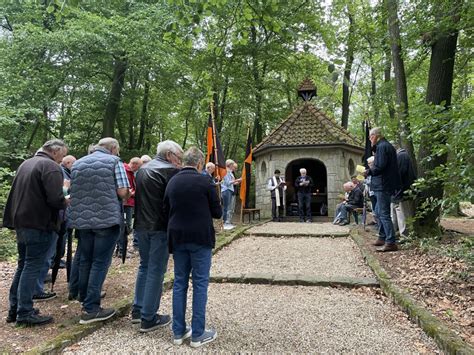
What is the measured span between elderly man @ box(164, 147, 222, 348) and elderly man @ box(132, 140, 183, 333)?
9.9 inches

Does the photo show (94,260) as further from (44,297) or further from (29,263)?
(44,297)

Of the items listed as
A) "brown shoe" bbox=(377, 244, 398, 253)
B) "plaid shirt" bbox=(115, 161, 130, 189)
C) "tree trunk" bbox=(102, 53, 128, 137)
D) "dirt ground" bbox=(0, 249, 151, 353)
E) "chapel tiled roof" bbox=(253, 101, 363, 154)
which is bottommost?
"dirt ground" bbox=(0, 249, 151, 353)

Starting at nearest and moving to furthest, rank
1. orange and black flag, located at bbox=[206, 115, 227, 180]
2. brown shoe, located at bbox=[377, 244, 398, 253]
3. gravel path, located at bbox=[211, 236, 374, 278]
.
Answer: gravel path, located at bbox=[211, 236, 374, 278], brown shoe, located at bbox=[377, 244, 398, 253], orange and black flag, located at bbox=[206, 115, 227, 180]

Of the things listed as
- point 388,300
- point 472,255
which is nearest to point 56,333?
point 388,300

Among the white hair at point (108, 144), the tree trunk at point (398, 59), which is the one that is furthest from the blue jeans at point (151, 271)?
the tree trunk at point (398, 59)

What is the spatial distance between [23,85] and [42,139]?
7.88 meters

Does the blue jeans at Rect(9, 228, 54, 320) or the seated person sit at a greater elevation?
the seated person

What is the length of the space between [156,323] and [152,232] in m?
0.85

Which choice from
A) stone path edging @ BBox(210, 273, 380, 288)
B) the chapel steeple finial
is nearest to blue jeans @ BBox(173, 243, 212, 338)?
stone path edging @ BBox(210, 273, 380, 288)

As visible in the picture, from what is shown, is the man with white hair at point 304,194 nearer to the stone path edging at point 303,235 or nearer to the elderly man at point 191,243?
the stone path edging at point 303,235

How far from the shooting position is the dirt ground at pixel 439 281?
11.5 ft

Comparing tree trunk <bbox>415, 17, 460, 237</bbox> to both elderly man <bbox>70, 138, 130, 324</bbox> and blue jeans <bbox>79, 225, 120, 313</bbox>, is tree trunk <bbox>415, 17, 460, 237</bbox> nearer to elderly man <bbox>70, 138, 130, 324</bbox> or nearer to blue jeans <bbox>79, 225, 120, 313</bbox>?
elderly man <bbox>70, 138, 130, 324</bbox>

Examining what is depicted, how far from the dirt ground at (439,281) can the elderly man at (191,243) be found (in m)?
2.20

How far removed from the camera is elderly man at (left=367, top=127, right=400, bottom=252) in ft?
20.3
